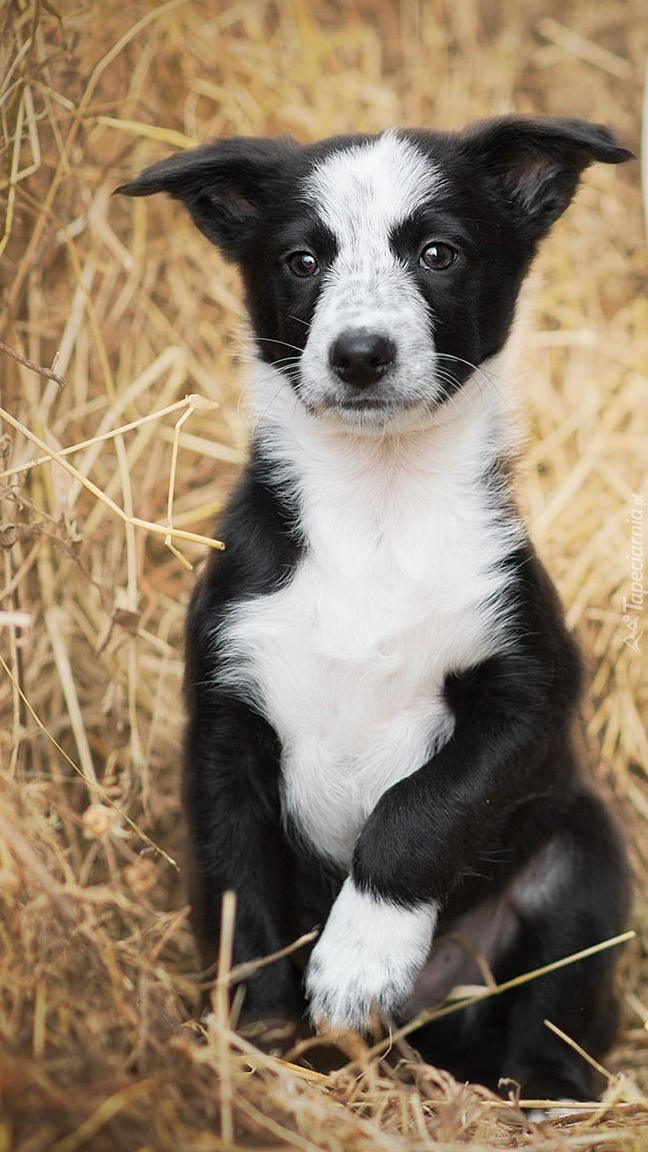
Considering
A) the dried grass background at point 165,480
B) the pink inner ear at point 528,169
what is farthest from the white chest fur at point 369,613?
the pink inner ear at point 528,169

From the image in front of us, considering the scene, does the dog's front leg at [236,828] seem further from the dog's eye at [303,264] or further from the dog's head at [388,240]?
the dog's eye at [303,264]

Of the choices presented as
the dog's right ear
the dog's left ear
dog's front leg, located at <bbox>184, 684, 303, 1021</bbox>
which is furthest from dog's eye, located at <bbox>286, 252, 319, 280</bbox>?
dog's front leg, located at <bbox>184, 684, 303, 1021</bbox>

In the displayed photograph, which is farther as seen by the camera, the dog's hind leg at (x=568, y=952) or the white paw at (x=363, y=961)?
the dog's hind leg at (x=568, y=952)

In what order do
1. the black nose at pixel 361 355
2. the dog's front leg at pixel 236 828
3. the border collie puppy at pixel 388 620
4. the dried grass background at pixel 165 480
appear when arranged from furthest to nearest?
1. the dog's front leg at pixel 236 828
2. the border collie puppy at pixel 388 620
3. the black nose at pixel 361 355
4. the dried grass background at pixel 165 480

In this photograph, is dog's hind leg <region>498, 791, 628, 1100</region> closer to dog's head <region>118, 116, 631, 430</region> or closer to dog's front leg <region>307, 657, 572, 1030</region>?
dog's front leg <region>307, 657, 572, 1030</region>

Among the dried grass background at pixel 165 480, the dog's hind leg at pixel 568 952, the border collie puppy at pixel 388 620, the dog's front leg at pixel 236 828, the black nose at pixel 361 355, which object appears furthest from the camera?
the dog's hind leg at pixel 568 952

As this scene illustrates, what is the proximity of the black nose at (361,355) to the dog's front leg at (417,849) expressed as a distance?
0.72 m

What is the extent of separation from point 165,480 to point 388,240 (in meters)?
1.89

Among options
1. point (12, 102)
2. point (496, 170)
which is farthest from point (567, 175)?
point (12, 102)

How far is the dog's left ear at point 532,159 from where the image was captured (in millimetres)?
3268

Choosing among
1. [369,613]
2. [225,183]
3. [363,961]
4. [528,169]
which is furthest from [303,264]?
[363,961]

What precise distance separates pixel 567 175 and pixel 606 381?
1.88 m

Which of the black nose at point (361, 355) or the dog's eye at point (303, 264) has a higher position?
the dog's eye at point (303, 264)

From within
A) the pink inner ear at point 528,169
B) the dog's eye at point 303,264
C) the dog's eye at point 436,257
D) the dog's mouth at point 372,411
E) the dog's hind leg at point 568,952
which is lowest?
the dog's hind leg at point 568,952
